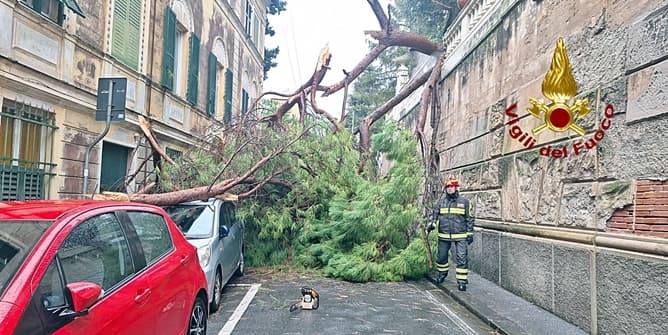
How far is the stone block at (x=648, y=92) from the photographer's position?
466 centimetres

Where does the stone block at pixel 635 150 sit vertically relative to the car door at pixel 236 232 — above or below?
above

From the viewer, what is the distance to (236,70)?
2025 cm

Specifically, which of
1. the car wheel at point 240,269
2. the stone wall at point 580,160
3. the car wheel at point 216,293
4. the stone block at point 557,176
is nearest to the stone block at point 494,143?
the stone wall at point 580,160

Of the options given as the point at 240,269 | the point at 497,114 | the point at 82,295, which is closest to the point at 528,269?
the point at 497,114

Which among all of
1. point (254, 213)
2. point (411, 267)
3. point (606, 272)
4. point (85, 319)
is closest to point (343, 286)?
point (411, 267)

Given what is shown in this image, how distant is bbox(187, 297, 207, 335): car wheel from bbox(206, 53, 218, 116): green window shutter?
12229 mm

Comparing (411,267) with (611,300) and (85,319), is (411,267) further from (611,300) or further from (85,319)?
(85,319)

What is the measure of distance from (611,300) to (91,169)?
906cm

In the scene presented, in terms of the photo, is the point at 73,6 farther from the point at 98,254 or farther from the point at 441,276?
the point at 441,276

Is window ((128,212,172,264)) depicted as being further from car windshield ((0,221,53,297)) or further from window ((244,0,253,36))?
window ((244,0,253,36))

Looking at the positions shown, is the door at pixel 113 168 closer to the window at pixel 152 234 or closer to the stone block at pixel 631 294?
the window at pixel 152 234

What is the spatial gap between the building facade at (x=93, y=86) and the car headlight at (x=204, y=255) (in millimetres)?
2448

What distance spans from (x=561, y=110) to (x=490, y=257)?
3.11 m

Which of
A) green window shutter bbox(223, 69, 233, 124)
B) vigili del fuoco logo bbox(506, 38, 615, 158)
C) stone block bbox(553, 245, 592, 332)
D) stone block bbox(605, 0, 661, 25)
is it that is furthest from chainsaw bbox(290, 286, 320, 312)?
green window shutter bbox(223, 69, 233, 124)
